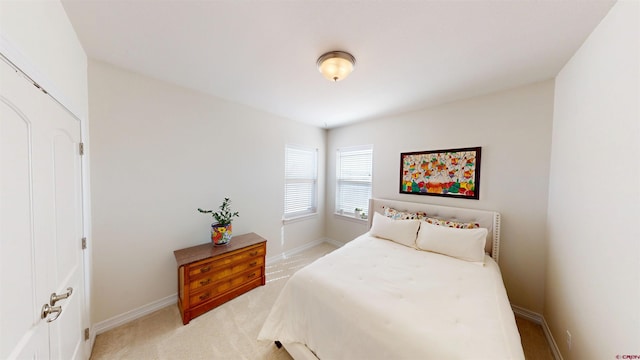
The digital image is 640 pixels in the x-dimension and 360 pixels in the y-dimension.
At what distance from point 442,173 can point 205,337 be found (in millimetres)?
3163

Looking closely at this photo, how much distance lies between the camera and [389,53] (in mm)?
1548

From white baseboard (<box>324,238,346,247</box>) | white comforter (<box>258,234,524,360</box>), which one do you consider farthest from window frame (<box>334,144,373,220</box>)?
white comforter (<box>258,234,524,360</box>)

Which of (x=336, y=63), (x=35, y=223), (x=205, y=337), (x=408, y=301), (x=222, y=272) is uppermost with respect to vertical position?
(x=336, y=63)

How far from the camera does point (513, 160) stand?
2137 mm

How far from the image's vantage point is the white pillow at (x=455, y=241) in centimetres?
196

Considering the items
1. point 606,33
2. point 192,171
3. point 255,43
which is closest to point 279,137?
point 192,171

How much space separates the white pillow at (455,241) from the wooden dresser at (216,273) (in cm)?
201

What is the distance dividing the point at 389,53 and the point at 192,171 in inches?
93.9

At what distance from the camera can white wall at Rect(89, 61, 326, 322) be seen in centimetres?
179

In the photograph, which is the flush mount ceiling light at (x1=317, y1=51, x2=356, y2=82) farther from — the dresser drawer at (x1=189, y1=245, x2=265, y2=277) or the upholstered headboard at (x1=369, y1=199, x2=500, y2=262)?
the dresser drawer at (x1=189, y1=245, x2=265, y2=277)

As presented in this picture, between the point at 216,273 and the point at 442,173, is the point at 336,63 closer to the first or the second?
the point at 442,173

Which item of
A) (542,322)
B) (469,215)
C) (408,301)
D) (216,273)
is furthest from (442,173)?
(216,273)

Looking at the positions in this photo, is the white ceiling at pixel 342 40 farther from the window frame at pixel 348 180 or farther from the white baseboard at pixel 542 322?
the white baseboard at pixel 542 322

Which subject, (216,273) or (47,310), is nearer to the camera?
(47,310)
